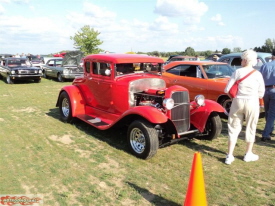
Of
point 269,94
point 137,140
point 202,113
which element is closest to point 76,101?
point 137,140

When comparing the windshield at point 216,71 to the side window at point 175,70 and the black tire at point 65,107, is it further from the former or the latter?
the black tire at point 65,107

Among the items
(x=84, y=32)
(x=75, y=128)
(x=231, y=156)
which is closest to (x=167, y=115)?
(x=231, y=156)

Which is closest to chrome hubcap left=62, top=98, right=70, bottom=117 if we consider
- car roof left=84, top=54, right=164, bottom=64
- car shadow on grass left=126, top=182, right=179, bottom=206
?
car roof left=84, top=54, right=164, bottom=64

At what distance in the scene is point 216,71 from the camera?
7.92 metres

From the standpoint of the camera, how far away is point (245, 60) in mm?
4164

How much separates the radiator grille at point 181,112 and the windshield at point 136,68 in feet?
4.50

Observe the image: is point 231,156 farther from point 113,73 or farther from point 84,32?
point 84,32

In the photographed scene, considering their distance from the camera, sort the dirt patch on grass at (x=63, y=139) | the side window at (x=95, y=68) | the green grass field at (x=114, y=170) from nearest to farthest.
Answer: the green grass field at (x=114, y=170)
the dirt patch on grass at (x=63, y=139)
the side window at (x=95, y=68)

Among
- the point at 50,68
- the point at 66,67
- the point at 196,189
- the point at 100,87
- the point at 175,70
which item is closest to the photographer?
the point at 196,189

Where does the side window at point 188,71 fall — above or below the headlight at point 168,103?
above

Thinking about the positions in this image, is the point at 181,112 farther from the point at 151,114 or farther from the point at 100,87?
the point at 100,87

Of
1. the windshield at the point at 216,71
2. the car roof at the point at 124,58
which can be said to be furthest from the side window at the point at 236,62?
the car roof at the point at 124,58

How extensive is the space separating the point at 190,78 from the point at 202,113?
3.08m

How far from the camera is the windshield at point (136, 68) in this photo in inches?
224
